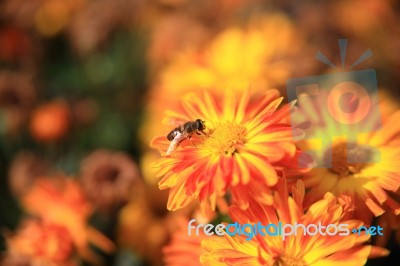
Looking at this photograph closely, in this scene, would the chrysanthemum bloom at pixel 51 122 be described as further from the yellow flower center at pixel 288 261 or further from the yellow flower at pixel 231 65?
the yellow flower center at pixel 288 261

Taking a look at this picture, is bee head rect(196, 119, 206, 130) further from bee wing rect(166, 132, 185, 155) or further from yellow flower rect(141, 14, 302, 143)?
yellow flower rect(141, 14, 302, 143)

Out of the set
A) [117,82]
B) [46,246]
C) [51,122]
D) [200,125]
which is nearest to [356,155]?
[200,125]

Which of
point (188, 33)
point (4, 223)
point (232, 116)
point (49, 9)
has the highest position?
point (49, 9)

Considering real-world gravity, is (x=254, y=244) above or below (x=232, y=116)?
below

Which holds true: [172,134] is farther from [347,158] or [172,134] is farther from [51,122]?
[51,122]

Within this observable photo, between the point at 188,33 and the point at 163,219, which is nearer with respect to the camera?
the point at 163,219

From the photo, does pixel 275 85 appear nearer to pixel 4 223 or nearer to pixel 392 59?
pixel 392 59

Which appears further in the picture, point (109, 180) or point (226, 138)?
point (109, 180)

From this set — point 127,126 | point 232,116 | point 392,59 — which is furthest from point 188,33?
point 232,116
